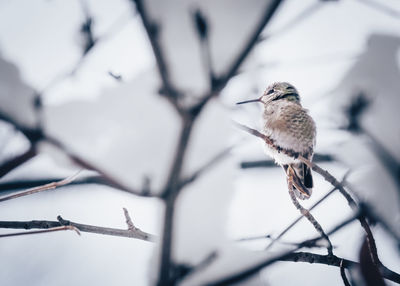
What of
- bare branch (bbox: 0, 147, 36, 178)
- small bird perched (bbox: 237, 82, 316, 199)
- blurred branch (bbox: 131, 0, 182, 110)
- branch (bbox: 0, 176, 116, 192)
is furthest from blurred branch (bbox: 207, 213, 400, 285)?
bare branch (bbox: 0, 147, 36, 178)

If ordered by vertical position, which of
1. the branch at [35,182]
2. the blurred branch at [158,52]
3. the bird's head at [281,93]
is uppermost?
the blurred branch at [158,52]

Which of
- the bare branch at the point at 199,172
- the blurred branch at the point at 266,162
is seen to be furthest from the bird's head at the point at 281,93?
the bare branch at the point at 199,172

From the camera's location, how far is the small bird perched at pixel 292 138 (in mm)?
1870

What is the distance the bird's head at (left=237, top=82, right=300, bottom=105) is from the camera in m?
2.37

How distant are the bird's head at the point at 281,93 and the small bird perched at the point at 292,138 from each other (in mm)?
100

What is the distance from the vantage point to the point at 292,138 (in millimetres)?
1935

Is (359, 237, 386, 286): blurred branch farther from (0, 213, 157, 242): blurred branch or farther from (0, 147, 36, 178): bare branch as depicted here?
(0, 147, 36, 178): bare branch

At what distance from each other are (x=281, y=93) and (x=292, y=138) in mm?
621

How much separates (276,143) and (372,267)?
0.94 m

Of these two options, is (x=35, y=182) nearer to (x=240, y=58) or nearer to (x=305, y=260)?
(x=240, y=58)

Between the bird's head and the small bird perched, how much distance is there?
0.33 feet

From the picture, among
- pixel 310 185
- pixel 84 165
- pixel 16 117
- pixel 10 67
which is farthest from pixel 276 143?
pixel 10 67

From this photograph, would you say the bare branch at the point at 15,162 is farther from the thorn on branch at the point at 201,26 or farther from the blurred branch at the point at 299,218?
the blurred branch at the point at 299,218

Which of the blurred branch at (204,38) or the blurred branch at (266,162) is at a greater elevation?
the blurred branch at (204,38)
